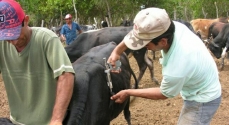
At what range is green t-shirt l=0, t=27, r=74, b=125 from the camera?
9.40ft

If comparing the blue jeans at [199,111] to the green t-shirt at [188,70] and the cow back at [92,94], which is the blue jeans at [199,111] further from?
the cow back at [92,94]

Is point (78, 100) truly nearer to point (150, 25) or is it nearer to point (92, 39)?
point (150, 25)

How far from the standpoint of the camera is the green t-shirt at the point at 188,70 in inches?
110

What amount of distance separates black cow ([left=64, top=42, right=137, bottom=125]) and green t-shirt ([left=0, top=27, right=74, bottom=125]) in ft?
1.09

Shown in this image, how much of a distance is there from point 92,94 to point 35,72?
102 cm

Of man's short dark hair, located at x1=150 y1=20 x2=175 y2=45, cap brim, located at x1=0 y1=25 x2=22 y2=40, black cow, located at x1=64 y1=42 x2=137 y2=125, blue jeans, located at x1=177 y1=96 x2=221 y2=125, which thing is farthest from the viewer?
black cow, located at x1=64 y1=42 x2=137 y2=125

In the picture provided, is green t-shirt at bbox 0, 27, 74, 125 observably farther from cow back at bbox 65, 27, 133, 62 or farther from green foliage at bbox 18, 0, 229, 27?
green foliage at bbox 18, 0, 229, 27

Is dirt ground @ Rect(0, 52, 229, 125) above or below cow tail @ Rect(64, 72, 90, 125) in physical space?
below

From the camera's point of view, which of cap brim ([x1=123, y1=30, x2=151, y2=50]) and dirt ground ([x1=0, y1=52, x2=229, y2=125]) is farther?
dirt ground ([x1=0, y1=52, x2=229, y2=125])

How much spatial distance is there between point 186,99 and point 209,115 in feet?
0.86

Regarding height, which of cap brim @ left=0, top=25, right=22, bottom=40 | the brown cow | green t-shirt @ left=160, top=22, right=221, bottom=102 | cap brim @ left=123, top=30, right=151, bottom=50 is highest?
cap brim @ left=0, top=25, right=22, bottom=40

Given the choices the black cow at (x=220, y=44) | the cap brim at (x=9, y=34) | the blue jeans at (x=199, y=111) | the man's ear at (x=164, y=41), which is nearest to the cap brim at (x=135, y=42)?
the man's ear at (x=164, y=41)

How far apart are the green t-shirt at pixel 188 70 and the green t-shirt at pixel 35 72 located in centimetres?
86

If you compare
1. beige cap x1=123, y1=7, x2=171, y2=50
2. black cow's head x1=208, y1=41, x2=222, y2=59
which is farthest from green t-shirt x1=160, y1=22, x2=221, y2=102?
black cow's head x1=208, y1=41, x2=222, y2=59
